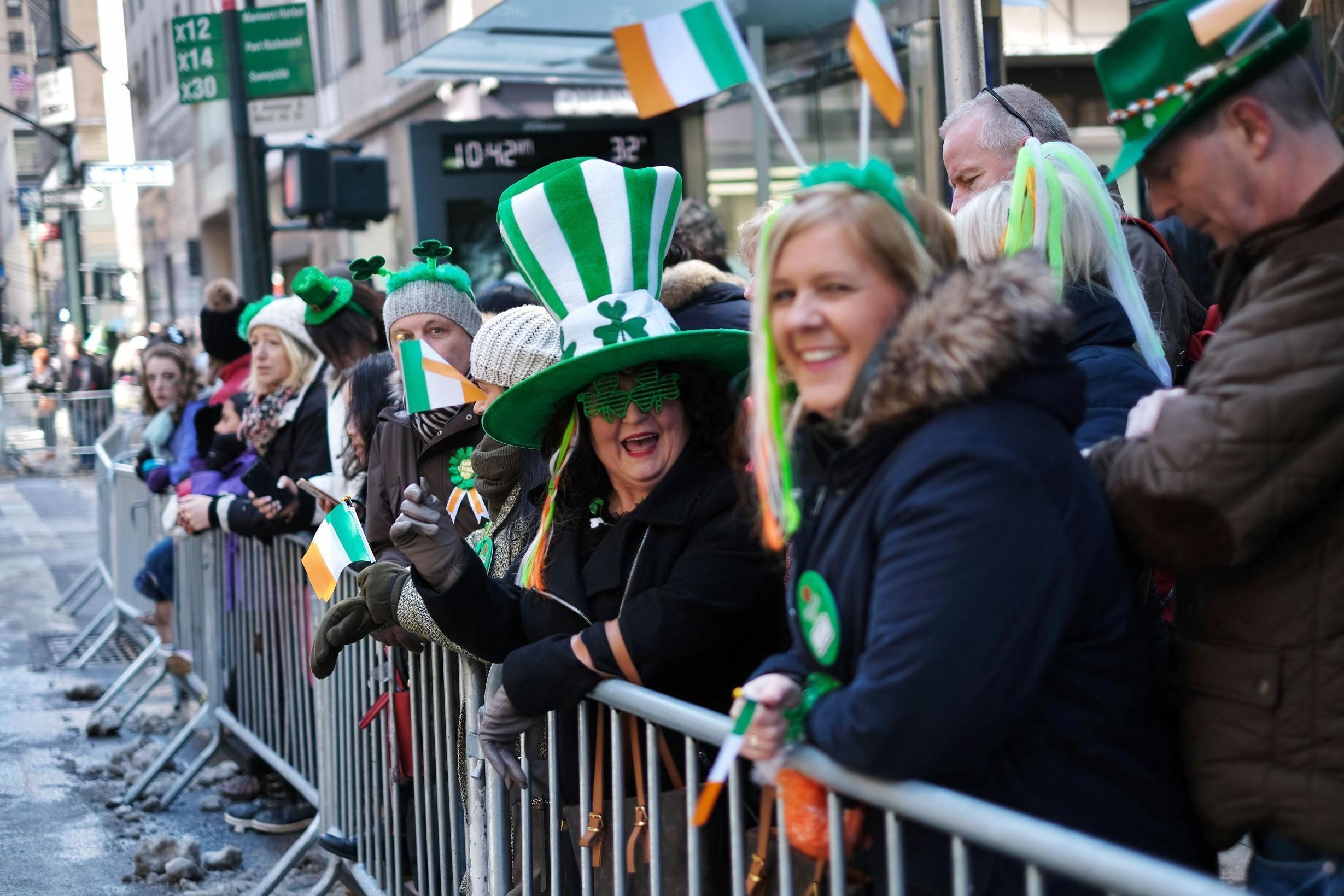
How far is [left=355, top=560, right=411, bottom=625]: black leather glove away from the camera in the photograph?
11.4 feet

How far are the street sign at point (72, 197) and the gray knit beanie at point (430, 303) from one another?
22.0 metres

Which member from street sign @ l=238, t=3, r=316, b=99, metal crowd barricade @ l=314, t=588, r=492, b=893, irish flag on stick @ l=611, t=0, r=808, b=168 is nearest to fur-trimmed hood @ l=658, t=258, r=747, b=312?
metal crowd barricade @ l=314, t=588, r=492, b=893

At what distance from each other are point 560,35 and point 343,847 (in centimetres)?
602

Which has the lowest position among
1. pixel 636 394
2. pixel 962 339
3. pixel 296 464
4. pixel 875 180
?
pixel 296 464

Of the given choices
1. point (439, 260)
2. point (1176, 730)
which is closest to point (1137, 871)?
point (1176, 730)

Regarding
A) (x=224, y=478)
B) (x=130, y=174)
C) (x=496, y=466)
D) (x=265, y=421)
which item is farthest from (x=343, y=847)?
(x=130, y=174)

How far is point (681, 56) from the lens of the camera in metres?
2.92

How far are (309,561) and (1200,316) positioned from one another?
2352mm

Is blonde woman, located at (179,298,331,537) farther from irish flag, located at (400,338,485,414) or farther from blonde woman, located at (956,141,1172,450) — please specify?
blonde woman, located at (956,141,1172,450)

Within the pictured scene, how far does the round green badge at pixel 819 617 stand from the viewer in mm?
2160

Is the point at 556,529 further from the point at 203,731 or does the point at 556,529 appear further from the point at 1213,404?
the point at 203,731

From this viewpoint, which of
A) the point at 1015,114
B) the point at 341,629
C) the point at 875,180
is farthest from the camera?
the point at 341,629

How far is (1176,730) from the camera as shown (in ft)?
7.02

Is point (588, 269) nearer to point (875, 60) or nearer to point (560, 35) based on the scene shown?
point (875, 60)
